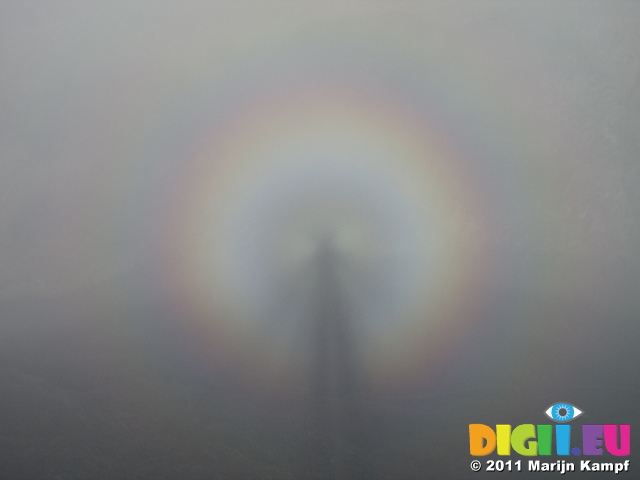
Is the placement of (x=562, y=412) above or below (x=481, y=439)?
above

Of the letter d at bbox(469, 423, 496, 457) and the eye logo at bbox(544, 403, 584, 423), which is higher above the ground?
the eye logo at bbox(544, 403, 584, 423)

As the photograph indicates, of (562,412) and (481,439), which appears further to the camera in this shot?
(562,412)

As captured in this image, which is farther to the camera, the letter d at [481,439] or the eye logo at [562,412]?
the eye logo at [562,412]

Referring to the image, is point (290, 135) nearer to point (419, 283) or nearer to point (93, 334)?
point (419, 283)

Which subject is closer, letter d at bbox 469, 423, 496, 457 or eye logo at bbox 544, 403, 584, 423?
letter d at bbox 469, 423, 496, 457

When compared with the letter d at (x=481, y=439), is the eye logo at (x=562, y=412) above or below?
above
